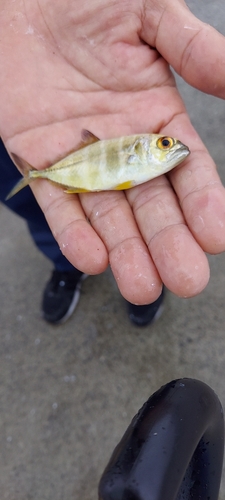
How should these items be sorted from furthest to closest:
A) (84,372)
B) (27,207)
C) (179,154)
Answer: (84,372), (27,207), (179,154)

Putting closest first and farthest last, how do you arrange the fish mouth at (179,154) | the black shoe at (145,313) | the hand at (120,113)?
the hand at (120,113) < the fish mouth at (179,154) < the black shoe at (145,313)

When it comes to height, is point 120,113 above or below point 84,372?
above

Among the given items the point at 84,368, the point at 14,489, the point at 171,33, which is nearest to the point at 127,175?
the point at 171,33

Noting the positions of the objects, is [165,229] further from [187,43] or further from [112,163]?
[187,43]

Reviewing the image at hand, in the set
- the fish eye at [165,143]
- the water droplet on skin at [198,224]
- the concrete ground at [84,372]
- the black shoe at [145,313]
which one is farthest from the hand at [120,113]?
the concrete ground at [84,372]

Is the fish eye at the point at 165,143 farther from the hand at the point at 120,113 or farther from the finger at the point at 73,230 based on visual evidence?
the finger at the point at 73,230

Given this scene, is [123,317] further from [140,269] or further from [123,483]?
[123,483]

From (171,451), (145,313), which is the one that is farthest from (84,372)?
(171,451)

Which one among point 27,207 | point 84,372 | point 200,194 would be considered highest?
point 200,194

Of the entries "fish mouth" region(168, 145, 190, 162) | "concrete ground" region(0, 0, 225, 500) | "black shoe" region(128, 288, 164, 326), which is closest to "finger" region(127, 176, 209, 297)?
"fish mouth" region(168, 145, 190, 162)
